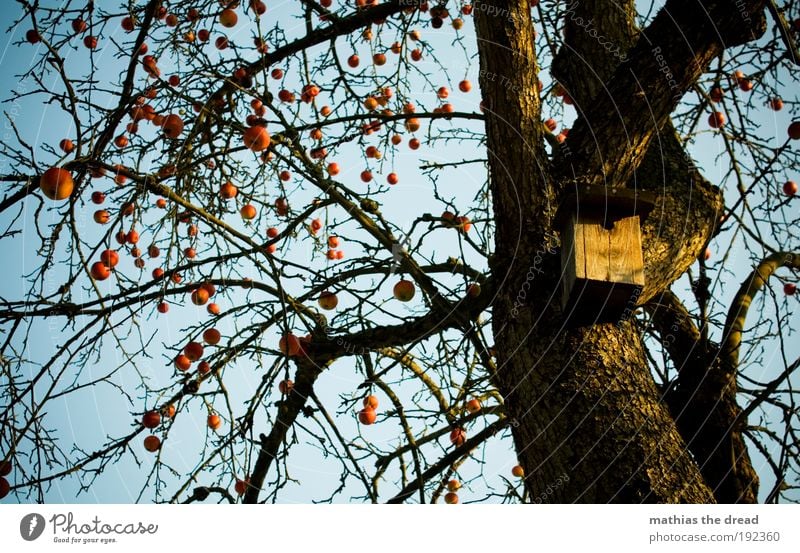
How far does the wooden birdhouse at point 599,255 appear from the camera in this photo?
188 centimetres

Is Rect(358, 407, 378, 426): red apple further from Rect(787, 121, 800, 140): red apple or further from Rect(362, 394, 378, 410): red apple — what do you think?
Rect(787, 121, 800, 140): red apple

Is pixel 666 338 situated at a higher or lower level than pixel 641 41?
lower

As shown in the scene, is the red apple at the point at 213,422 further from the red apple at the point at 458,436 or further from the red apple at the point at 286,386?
the red apple at the point at 458,436

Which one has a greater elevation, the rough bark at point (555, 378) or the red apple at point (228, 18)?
the red apple at point (228, 18)

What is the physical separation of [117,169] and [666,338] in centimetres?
218

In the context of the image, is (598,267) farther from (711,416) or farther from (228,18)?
(228,18)

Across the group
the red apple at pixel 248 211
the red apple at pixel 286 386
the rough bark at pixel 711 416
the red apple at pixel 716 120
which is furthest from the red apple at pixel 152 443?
the red apple at pixel 716 120

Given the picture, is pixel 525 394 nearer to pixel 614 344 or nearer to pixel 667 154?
pixel 614 344

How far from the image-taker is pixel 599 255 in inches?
75.4

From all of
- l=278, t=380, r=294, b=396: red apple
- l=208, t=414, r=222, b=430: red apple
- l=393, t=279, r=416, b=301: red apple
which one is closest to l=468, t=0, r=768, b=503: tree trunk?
l=393, t=279, r=416, b=301: red apple

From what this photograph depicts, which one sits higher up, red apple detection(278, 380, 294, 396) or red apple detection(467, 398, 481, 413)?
red apple detection(467, 398, 481, 413)

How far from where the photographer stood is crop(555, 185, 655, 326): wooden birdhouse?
6.16 feet

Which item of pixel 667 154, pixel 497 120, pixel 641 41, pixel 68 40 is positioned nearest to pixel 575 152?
pixel 497 120
